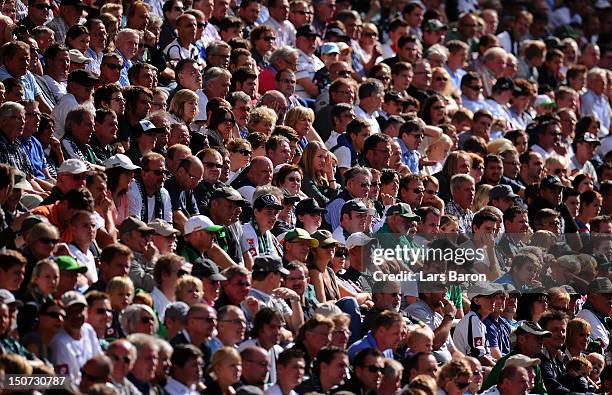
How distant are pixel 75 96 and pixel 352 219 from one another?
2.56 m

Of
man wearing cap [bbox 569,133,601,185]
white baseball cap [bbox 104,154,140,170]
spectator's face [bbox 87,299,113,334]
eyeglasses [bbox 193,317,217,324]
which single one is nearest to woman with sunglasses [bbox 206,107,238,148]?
white baseball cap [bbox 104,154,140,170]

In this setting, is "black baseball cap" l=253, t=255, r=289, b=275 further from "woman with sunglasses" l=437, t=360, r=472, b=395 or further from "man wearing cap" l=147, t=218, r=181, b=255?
"woman with sunglasses" l=437, t=360, r=472, b=395

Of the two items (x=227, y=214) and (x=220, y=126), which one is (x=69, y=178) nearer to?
(x=227, y=214)

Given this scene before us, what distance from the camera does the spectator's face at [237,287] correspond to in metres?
11.5

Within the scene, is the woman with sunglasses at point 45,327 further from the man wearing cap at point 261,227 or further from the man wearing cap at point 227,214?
the man wearing cap at point 261,227

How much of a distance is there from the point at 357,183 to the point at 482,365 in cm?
210

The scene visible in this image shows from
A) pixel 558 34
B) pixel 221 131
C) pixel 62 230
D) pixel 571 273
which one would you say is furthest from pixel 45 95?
pixel 558 34

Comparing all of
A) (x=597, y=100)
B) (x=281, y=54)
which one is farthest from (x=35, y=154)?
(x=597, y=100)

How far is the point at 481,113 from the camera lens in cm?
1781

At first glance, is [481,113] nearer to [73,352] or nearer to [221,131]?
[221,131]

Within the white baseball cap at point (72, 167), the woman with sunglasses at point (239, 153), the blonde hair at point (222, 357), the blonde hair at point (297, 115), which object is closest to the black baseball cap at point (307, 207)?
the woman with sunglasses at point (239, 153)

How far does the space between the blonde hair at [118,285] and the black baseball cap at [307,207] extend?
3064 mm

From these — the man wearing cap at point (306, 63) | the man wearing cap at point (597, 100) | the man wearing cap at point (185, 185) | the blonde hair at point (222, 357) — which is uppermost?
the blonde hair at point (222, 357)

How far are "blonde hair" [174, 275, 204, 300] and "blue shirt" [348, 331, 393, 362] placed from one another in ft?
5.03
